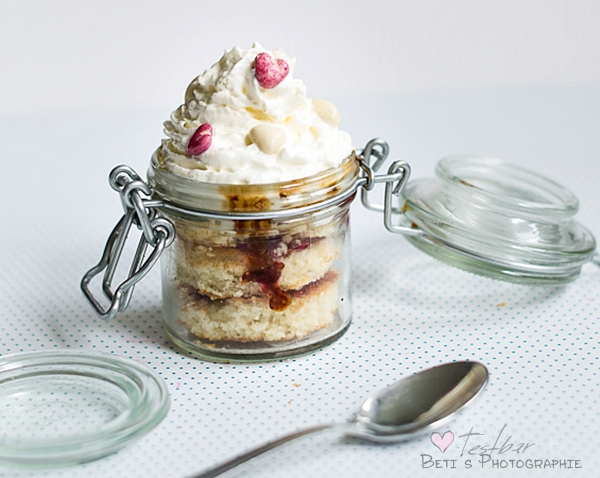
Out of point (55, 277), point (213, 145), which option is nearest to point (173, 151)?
point (213, 145)

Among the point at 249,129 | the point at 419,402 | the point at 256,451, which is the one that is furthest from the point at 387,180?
the point at 256,451

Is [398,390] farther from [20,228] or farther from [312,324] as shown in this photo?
[20,228]

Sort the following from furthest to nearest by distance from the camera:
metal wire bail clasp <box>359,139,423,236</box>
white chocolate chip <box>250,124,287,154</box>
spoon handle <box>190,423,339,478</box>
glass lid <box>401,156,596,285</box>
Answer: glass lid <box>401,156,596,285</box>, metal wire bail clasp <box>359,139,423,236</box>, white chocolate chip <box>250,124,287,154</box>, spoon handle <box>190,423,339,478</box>

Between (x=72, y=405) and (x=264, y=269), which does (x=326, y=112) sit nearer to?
(x=264, y=269)

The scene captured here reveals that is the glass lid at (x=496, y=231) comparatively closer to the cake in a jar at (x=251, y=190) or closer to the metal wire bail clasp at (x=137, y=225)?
the cake in a jar at (x=251, y=190)

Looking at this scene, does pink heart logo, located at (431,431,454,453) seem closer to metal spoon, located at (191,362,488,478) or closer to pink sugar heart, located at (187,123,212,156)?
metal spoon, located at (191,362,488,478)

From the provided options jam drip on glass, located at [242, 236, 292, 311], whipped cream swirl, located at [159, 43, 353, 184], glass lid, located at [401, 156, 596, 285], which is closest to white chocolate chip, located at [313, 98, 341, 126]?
whipped cream swirl, located at [159, 43, 353, 184]

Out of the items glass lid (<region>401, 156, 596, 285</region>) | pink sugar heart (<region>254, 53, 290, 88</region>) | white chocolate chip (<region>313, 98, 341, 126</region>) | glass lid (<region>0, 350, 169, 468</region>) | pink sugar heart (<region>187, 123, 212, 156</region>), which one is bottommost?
glass lid (<region>0, 350, 169, 468</region>)

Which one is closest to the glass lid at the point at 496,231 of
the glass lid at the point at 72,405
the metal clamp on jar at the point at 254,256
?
the metal clamp on jar at the point at 254,256
